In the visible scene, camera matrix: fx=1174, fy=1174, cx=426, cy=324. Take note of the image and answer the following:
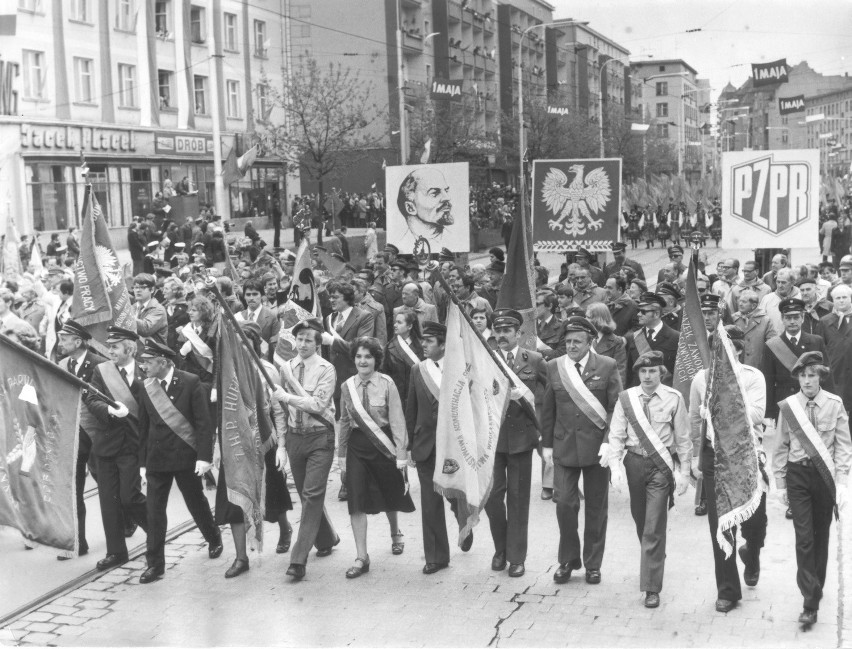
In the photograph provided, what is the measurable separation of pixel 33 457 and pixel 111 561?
5.67 ft

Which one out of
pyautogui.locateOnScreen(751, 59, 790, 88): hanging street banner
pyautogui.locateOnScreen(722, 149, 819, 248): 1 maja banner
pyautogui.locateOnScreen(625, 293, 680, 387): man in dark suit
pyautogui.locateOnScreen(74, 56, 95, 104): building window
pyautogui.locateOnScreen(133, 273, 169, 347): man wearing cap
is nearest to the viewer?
pyautogui.locateOnScreen(625, 293, 680, 387): man in dark suit

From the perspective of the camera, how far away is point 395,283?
576 inches

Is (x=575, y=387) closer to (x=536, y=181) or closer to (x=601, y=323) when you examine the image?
(x=601, y=323)

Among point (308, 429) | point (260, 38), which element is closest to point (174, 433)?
point (308, 429)

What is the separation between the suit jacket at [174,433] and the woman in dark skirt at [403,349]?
2.52 m

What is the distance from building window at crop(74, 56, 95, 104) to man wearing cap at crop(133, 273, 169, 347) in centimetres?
2761

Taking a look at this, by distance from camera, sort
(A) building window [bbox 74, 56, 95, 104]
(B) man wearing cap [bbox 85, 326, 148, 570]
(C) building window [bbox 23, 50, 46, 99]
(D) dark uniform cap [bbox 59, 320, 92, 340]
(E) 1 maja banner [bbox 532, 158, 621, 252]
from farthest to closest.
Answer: (A) building window [bbox 74, 56, 95, 104] → (C) building window [bbox 23, 50, 46, 99] → (E) 1 maja banner [bbox 532, 158, 621, 252] → (D) dark uniform cap [bbox 59, 320, 92, 340] → (B) man wearing cap [bbox 85, 326, 148, 570]

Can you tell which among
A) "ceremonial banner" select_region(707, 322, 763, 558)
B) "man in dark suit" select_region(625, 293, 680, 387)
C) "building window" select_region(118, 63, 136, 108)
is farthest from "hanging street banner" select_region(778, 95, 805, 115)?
"ceremonial banner" select_region(707, 322, 763, 558)

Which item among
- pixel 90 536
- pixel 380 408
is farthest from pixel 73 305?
pixel 380 408

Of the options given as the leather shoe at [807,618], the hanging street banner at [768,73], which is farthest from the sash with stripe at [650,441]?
the hanging street banner at [768,73]

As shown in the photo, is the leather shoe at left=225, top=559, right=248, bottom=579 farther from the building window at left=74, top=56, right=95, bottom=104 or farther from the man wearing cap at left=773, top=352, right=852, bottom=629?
the building window at left=74, top=56, right=95, bottom=104

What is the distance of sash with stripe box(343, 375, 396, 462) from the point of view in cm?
814

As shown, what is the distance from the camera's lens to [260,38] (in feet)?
150

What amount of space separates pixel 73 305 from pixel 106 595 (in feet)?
16.2
